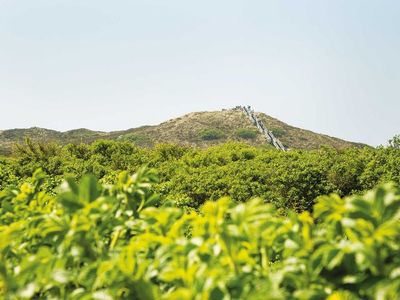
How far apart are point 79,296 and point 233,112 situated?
258ft

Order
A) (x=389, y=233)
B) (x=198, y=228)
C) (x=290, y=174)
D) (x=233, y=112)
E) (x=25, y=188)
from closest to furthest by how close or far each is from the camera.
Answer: (x=389, y=233) → (x=198, y=228) → (x=25, y=188) → (x=290, y=174) → (x=233, y=112)

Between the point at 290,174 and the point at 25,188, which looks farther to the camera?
the point at 290,174

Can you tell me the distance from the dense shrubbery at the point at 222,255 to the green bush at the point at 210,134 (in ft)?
201

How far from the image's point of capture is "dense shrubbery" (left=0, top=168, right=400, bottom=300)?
124 cm

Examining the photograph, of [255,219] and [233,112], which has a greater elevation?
[233,112]

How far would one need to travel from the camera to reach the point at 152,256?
1682 mm

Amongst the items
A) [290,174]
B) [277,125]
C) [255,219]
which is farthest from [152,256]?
[277,125]

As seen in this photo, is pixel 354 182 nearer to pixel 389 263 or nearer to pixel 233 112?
pixel 389 263

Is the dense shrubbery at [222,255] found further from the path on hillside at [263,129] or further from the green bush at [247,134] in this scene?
the green bush at [247,134]

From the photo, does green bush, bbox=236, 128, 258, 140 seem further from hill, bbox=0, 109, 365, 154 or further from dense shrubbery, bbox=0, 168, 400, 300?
dense shrubbery, bbox=0, 168, 400, 300

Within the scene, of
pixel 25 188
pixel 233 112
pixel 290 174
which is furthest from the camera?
pixel 233 112

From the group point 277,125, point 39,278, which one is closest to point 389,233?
point 39,278

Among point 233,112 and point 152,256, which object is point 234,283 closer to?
point 152,256

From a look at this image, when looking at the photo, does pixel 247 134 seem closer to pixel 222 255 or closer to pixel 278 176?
pixel 278 176
